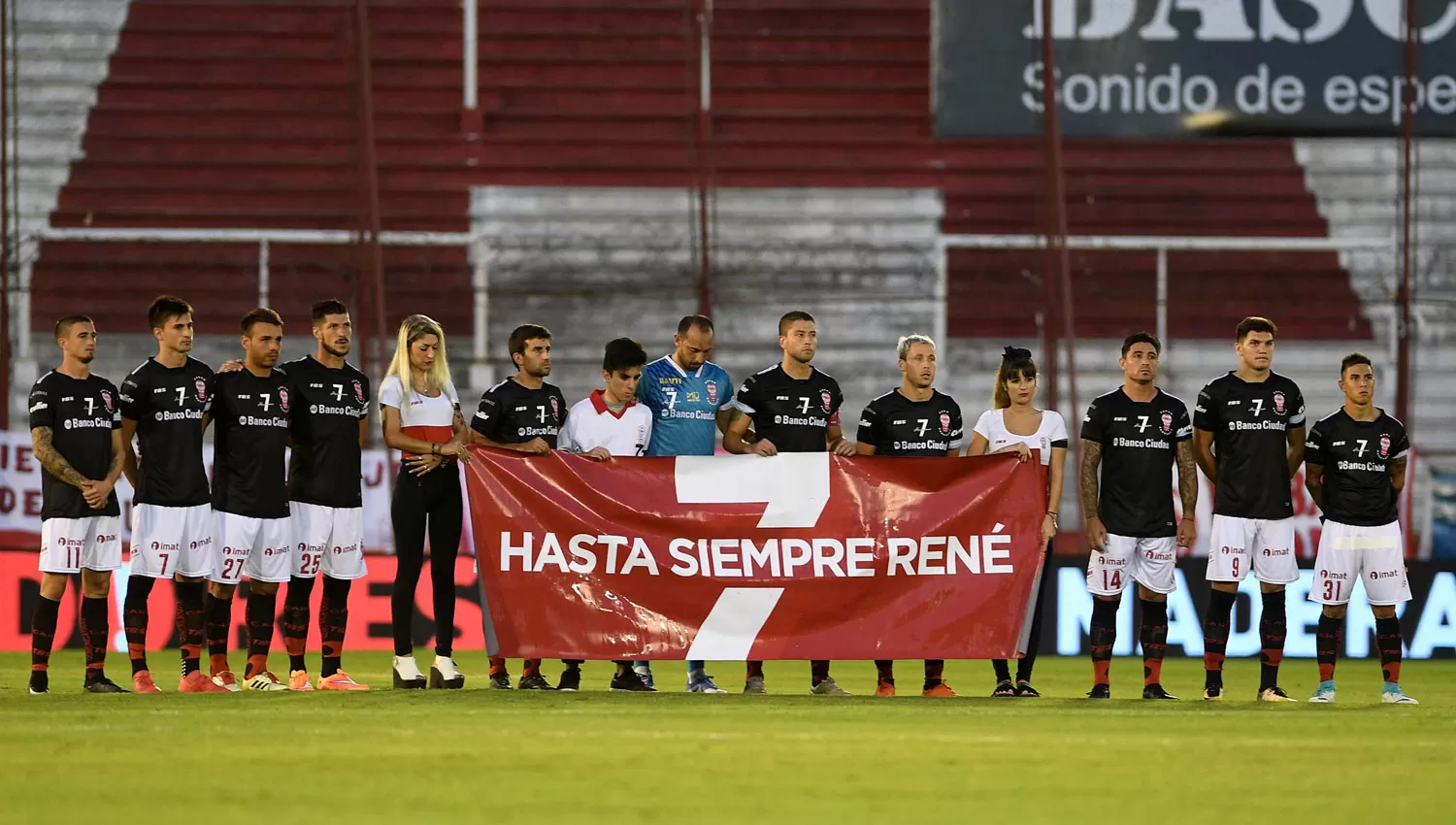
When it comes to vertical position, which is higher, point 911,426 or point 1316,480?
point 911,426

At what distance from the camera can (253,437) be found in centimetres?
1026

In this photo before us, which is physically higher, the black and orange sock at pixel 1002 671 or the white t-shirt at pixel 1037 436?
the white t-shirt at pixel 1037 436

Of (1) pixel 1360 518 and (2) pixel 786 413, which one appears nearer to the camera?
(1) pixel 1360 518

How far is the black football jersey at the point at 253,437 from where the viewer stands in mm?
10258

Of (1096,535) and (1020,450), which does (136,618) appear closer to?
(1020,450)

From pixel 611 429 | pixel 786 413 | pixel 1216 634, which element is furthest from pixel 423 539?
pixel 1216 634

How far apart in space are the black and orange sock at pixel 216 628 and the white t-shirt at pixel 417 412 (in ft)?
4.25

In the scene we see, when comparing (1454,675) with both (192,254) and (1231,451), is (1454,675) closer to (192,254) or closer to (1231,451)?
(1231,451)

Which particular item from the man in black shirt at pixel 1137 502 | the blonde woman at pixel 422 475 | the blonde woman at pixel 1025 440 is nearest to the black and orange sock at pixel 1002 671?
the blonde woman at pixel 1025 440

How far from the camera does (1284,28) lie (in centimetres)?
2070

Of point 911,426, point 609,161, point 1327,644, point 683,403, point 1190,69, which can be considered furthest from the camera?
point 1190,69

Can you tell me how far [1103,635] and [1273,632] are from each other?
836 mm

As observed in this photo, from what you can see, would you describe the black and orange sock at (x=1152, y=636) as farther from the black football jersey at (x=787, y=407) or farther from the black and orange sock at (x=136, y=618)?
the black and orange sock at (x=136, y=618)

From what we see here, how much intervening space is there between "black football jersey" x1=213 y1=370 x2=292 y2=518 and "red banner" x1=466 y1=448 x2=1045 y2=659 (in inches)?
38.1
